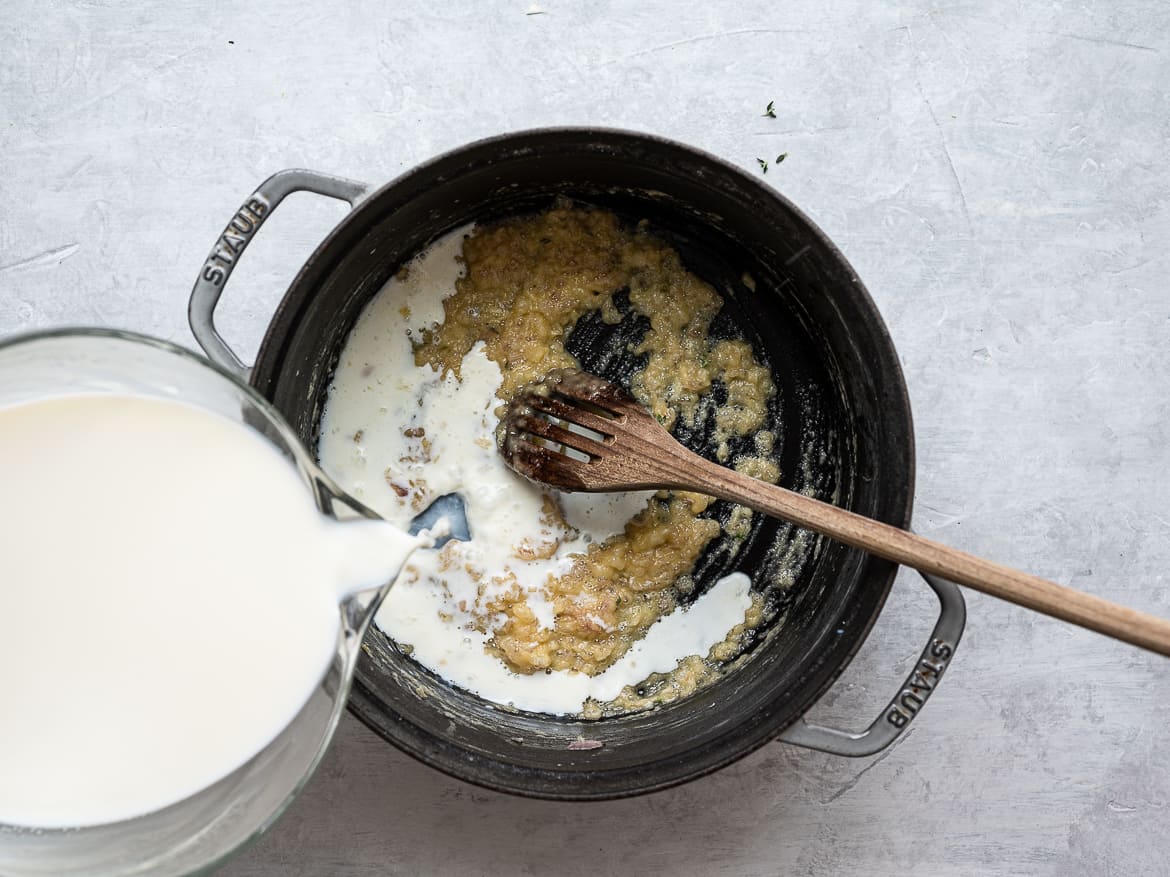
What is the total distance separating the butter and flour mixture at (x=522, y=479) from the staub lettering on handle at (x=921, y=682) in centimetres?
34

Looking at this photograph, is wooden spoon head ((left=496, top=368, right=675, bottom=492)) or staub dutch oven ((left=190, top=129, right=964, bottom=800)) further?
wooden spoon head ((left=496, top=368, right=675, bottom=492))

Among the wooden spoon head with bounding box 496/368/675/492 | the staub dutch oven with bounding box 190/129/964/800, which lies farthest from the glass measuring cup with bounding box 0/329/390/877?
the wooden spoon head with bounding box 496/368/675/492

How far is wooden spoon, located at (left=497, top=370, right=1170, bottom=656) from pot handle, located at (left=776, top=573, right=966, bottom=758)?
10 centimetres

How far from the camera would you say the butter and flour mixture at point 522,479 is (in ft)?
5.29

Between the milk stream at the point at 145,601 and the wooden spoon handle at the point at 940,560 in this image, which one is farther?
the wooden spoon handle at the point at 940,560

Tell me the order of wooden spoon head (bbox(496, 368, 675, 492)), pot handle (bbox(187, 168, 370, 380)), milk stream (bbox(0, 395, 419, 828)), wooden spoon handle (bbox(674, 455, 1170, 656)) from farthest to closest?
wooden spoon head (bbox(496, 368, 675, 492))
pot handle (bbox(187, 168, 370, 380))
wooden spoon handle (bbox(674, 455, 1170, 656))
milk stream (bbox(0, 395, 419, 828))

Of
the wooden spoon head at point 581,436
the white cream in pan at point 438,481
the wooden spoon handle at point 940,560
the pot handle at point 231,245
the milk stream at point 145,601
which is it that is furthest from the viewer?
the white cream in pan at point 438,481

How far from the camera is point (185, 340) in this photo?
5.24 ft

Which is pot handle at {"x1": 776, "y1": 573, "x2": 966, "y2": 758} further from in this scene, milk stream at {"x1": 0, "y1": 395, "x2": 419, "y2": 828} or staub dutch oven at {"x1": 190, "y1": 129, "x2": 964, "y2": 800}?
milk stream at {"x1": 0, "y1": 395, "x2": 419, "y2": 828}

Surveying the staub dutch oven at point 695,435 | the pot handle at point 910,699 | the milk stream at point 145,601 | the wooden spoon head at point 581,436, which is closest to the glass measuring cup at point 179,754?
the milk stream at point 145,601

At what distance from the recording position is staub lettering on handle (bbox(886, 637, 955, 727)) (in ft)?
4.50

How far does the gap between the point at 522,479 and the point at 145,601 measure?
0.67 meters

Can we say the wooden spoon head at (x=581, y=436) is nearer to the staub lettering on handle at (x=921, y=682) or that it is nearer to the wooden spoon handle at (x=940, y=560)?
the wooden spoon handle at (x=940, y=560)

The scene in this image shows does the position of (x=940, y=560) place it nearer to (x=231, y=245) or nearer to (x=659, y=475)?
(x=659, y=475)
